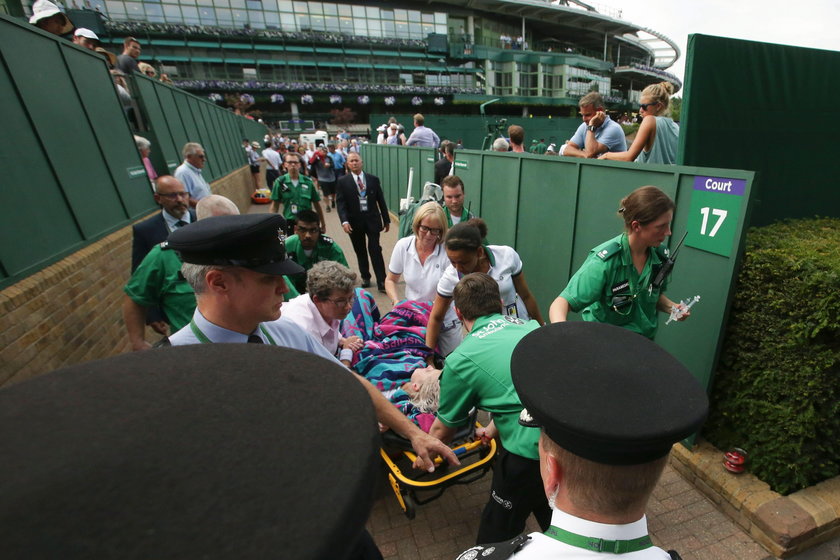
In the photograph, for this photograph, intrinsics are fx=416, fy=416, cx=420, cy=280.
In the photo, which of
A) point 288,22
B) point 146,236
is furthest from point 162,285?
point 288,22

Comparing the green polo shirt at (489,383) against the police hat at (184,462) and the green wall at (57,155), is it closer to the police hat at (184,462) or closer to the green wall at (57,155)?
the police hat at (184,462)

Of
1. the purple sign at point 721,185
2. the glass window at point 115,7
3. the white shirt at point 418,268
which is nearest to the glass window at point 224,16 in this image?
the glass window at point 115,7

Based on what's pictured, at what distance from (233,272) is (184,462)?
1.33 meters

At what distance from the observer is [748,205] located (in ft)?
9.25

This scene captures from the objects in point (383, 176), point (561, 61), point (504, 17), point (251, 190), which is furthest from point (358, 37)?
point (383, 176)

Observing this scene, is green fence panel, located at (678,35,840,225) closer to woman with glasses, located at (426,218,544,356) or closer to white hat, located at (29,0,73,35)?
woman with glasses, located at (426,218,544,356)

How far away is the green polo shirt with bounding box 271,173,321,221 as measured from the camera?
7.84m

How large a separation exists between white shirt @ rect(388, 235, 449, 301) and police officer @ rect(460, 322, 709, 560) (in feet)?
9.96

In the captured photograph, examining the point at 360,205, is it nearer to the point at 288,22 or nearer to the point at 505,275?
the point at 505,275

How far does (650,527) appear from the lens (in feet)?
9.75

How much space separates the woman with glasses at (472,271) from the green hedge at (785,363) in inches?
62.3

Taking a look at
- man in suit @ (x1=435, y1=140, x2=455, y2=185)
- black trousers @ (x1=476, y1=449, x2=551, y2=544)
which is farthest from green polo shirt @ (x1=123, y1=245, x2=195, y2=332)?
man in suit @ (x1=435, y1=140, x2=455, y2=185)

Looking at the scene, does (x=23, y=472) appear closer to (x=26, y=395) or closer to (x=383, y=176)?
(x=26, y=395)

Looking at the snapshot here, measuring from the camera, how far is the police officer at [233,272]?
167cm
